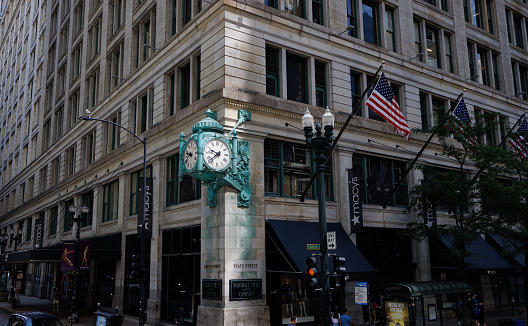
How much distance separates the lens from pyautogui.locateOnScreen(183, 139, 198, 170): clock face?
18953 mm

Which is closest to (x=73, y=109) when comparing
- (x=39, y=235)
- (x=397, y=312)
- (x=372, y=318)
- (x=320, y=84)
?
(x=39, y=235)

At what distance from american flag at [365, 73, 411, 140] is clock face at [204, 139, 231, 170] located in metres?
6.86

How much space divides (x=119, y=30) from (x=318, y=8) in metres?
15.2

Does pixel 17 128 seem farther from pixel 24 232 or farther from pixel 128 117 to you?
pixel 128 117

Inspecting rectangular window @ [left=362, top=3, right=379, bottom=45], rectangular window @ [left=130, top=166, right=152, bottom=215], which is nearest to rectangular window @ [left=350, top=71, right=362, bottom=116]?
rectangular window @ [left=362, top=3, right=379, bottom=45]

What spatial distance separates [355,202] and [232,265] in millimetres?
7672

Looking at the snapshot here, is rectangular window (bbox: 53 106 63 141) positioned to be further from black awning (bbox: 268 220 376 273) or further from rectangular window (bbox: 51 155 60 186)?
black awning (bbox: 268 220 376 273)

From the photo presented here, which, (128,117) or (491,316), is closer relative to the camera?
(491,316)

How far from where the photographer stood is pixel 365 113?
86.0 ft

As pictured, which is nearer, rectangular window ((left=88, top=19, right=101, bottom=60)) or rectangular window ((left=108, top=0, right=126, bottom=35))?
rectangular window ((left=108, top=0, right=126, bottom=35))

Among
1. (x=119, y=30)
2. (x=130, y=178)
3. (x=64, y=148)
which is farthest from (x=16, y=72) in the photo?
(x=130, y=178)

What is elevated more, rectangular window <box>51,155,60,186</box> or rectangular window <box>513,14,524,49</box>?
rectangular window <box>513,14,524,49</box>

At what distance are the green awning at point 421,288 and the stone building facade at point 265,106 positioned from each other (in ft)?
6.13

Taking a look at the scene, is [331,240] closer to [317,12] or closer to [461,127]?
[461,127]
